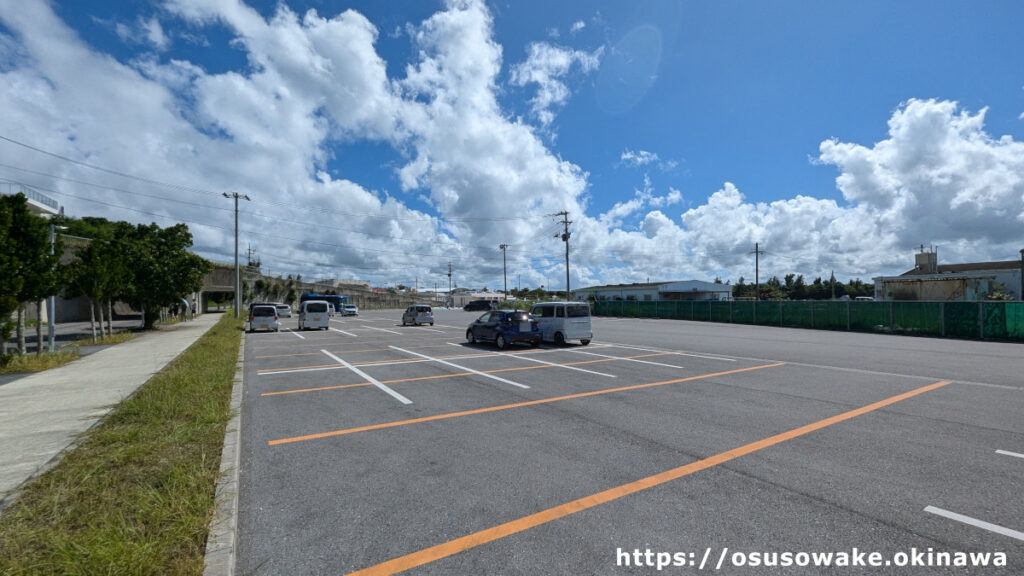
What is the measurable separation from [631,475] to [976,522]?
8.53 feet

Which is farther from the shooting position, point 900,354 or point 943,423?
point 900,354

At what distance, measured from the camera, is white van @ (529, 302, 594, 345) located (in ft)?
53.8

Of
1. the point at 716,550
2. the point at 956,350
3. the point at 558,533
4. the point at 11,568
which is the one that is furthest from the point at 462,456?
the point at 956,350

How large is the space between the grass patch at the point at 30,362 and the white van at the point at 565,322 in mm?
14571

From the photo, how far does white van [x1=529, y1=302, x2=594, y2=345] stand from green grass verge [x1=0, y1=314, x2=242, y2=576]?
38.3 feet

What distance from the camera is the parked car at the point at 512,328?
15648 mm

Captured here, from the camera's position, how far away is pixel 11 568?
2705mm

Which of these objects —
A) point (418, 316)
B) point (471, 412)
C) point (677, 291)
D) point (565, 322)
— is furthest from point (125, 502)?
point (677, 291)

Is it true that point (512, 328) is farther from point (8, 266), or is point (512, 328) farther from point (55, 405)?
point (8, 266)

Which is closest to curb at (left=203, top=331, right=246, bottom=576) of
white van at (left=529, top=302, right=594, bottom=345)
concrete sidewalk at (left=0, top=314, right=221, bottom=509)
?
concrete sidewalk at (left=0, top=314, right=221, bottom=509)

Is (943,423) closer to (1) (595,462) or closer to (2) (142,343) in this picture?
(1) (595,462)

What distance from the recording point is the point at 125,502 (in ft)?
12.0

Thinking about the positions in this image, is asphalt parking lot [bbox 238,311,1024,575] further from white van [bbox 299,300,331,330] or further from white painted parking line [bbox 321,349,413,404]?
white van [bbox 299,300,331,330]

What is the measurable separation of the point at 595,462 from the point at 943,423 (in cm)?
534
